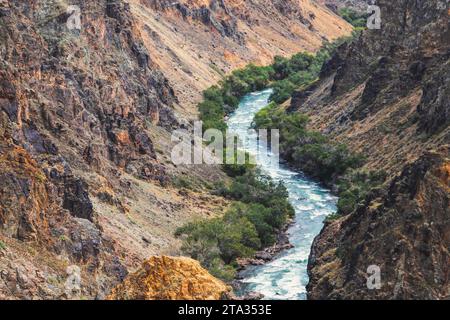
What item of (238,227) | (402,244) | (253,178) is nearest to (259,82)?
(253,178)

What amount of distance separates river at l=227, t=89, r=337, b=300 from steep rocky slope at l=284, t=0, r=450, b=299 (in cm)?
175

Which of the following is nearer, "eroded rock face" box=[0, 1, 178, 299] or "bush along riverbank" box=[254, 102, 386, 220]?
"eroded rock face" box=[0, 1, 178, 299]

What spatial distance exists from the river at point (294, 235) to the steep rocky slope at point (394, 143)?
1.75 m

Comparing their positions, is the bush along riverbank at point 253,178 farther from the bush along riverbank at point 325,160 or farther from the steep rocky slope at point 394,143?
the steep rocky slope at point 394,143

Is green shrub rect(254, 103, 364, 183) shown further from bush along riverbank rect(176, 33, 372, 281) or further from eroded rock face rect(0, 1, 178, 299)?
eroded rock face rect(0, 1, 178, 299)

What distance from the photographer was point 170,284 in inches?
1330

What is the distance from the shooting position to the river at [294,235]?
→ 2283 inches

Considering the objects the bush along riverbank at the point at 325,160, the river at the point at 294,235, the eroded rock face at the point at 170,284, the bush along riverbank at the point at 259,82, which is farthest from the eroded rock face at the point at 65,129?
the bush along riverbank at the point at 259,82

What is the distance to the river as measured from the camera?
2283 inches

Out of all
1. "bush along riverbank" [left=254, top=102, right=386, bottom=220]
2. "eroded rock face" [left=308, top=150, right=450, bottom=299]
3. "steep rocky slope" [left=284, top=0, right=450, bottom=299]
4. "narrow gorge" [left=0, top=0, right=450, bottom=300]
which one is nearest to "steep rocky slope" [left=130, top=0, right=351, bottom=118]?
"narrow gorge" [left=0, top=0, right=450, bottom=300]

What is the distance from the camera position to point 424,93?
278 feet

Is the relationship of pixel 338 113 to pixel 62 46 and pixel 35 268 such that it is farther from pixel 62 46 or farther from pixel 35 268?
pixel 35 268

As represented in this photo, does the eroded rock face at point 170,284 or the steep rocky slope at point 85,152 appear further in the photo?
the steep rocky slope at point 85,152
